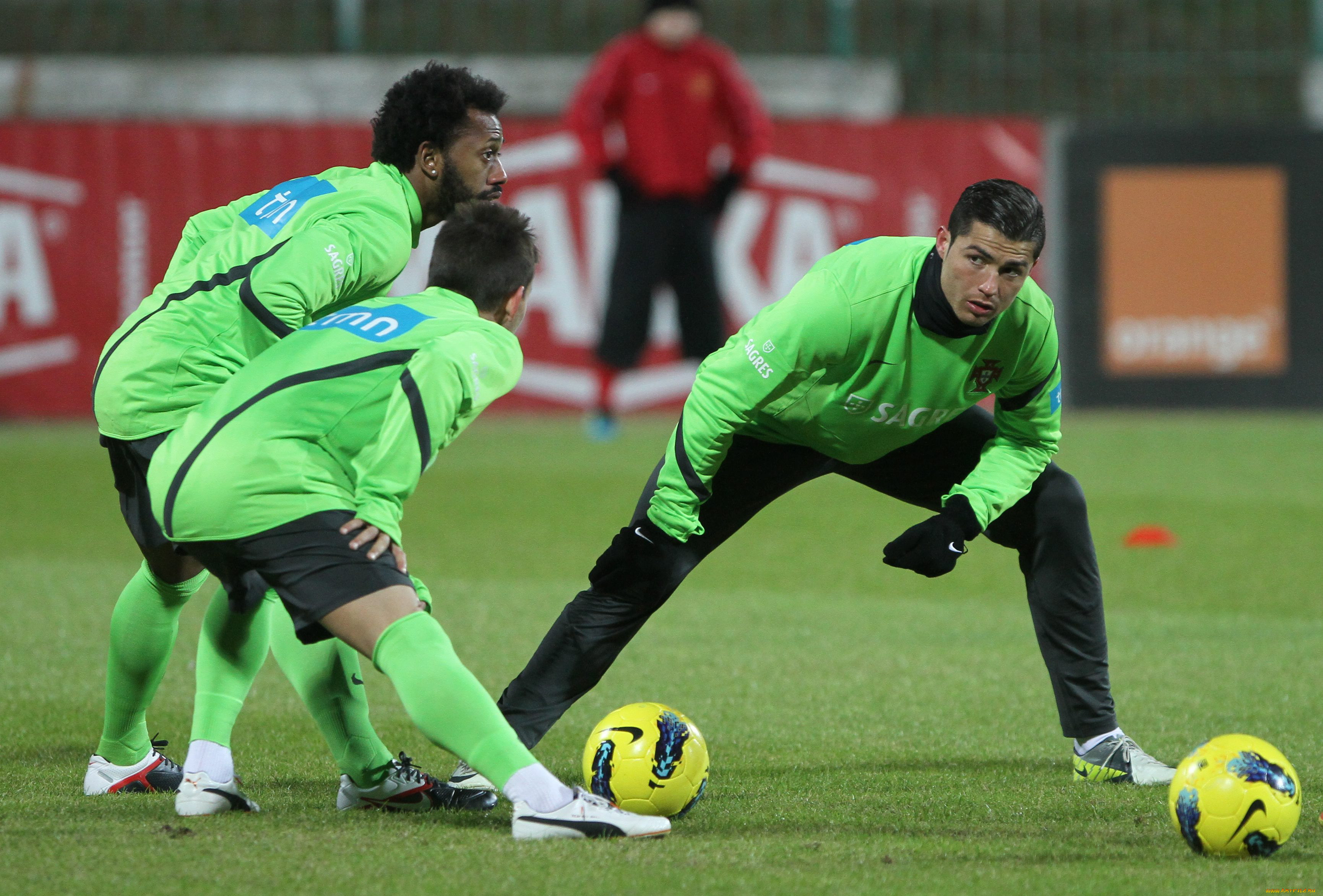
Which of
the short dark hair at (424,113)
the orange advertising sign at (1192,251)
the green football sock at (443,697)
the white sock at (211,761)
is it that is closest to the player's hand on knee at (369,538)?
the green football sock at (443,697)

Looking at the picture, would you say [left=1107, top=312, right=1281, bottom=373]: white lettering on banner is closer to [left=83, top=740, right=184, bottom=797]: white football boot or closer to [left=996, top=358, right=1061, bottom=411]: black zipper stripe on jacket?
[left=996, top=358, right=1061, bottom=411]: black zipper stripe on jacket

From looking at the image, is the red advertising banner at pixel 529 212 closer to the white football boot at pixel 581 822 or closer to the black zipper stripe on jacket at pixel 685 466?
the black zipper stripe on jacket at pixel 685 466

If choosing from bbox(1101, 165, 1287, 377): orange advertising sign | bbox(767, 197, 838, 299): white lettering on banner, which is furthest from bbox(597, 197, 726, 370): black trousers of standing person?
bbox(1101, 165, 1287, 377): orange advertising sign

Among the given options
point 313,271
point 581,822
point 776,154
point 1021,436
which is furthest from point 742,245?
point 581,822

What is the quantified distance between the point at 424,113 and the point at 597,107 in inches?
312

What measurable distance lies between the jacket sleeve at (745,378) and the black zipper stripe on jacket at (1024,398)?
1.76 feet

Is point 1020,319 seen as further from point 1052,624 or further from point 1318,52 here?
point 1318,52

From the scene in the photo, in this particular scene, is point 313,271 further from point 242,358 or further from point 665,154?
point 665,154

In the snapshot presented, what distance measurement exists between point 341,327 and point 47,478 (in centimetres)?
791

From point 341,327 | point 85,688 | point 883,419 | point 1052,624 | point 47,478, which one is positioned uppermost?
point 341,327

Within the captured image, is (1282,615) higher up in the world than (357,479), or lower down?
lower down

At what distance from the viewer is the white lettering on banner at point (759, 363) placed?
426 centimetres

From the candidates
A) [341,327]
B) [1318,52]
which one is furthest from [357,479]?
[1318,52]

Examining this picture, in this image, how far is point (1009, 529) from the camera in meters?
4.82
